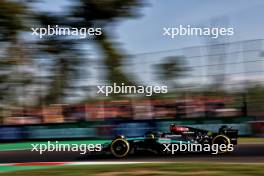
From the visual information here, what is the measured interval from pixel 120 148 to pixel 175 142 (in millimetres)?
1225

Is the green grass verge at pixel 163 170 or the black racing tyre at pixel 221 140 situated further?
the black racing tyre at pixel 221 140

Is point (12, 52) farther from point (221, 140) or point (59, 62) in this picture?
point (221, 140)

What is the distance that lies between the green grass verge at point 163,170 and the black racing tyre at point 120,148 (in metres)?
1.38

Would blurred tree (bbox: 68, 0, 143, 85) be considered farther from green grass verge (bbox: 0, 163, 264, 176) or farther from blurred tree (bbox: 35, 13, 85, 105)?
green grass verge (bbox: 0, 163, 264, 176)

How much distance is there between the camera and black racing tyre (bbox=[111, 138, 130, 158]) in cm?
1016

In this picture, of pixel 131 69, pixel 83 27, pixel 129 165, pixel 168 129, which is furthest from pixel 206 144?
pixel 83 27

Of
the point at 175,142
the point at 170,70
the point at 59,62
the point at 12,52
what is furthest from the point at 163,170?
the point at 170,70

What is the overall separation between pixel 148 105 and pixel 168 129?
104cm

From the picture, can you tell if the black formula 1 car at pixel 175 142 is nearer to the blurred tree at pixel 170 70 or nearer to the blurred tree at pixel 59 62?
the blurred tree at pixel 170 70

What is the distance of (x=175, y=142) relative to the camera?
975cm

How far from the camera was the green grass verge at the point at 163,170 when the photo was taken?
747cm

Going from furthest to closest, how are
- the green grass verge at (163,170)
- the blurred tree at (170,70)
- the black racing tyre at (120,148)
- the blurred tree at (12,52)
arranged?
the blurred tree at (170,70) → the black racing tyre at (120,148) → the green grass verge at (163,170) → the blurred tree at (12,52)

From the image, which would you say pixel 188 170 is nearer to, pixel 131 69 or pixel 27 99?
pixel 131 69

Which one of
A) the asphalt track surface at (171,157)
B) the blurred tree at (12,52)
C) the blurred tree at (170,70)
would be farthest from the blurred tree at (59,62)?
the blurred tree at (170,70)
